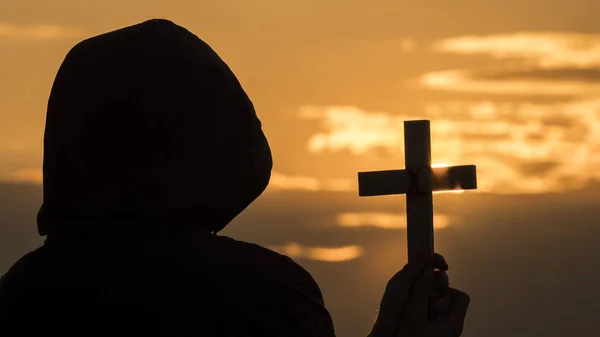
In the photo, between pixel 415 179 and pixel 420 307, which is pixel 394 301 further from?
pixel 415 179

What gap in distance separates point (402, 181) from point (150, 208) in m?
3.86

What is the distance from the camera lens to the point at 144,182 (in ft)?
13.9

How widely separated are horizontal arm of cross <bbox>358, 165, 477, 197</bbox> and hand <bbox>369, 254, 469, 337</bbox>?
1.34 meters

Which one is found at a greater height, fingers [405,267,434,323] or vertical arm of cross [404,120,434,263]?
vertical arm of cross [404,120,434,263]

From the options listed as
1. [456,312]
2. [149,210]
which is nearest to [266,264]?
[149,210]

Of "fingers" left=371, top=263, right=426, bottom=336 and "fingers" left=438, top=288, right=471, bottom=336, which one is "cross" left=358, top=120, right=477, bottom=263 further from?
"fingers" left=438, top=288, right=471, bottom=336

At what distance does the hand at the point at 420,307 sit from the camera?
235 inches

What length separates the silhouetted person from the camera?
420 cm

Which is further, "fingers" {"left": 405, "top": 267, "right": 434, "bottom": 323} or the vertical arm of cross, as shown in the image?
the vertical arm of cross

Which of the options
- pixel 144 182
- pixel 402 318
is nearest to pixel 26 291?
pixel 144 182

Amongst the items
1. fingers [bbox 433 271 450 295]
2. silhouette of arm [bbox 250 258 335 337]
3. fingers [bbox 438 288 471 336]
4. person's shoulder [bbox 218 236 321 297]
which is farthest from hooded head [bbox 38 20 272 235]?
fingers [bbox 433 271 450 295]

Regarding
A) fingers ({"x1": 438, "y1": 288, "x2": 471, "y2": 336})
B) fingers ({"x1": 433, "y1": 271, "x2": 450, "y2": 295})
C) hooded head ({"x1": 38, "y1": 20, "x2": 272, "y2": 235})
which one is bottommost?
fingers ({"x1": 438, "y1": 288, "x2": 471, "y2": 336})

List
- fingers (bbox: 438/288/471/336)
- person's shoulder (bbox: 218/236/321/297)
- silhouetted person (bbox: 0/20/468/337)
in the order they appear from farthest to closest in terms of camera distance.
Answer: fingers (bbox: 438/288/471/336) < person's shoulder (bbox: 218/236/321/297) < silhouetted person (bbox: 0/20/468/337)

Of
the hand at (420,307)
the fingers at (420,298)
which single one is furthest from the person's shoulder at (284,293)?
the fingers at (420,298)
